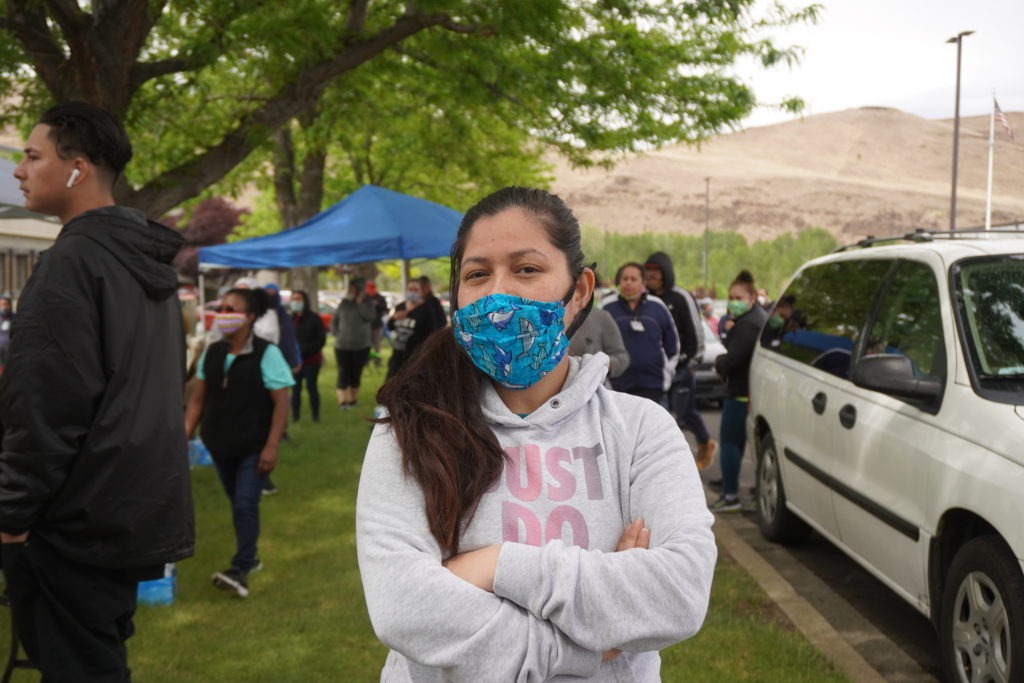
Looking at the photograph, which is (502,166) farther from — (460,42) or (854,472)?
(854,472)

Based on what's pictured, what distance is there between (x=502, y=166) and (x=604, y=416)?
22712mm

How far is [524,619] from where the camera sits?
1655 mm

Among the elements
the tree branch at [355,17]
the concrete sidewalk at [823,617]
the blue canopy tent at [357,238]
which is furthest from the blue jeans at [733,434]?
the blue canopy tent at [357,238]

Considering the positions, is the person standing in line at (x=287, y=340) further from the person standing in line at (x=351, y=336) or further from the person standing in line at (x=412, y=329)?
the person standing in line at (x=351, y=336)

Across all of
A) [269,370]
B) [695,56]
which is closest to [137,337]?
[269,370]

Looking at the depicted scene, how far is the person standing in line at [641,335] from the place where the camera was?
7.02 meters

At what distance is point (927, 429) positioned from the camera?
4105 mm

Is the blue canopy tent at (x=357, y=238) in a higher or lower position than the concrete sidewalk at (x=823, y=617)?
higher

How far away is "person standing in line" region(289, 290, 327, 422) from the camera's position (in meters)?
13.0

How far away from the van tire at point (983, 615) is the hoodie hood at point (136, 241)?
2.91m

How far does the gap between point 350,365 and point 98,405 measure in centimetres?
1219

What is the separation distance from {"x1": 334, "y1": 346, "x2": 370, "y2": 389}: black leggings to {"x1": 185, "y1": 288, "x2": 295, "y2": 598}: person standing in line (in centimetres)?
894

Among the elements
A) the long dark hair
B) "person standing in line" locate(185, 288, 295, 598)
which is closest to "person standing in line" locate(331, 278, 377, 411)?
"person standing in line" locate(185, 288, 295, 598)

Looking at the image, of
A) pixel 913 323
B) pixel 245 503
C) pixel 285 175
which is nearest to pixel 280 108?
pixel 245 503
